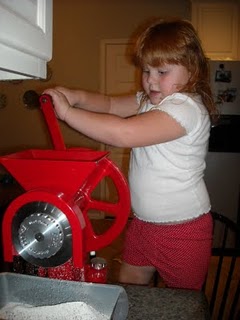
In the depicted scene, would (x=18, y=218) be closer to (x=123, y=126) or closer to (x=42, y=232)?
(x=42, y=232)

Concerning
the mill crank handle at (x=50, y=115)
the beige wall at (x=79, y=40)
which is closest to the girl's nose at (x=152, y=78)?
the mill crank handle at (x=50, y=115)

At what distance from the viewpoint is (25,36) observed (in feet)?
1.67

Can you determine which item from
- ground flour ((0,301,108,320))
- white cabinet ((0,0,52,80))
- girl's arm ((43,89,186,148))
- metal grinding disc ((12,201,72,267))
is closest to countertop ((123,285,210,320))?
ground flour ((0,301,108,320))

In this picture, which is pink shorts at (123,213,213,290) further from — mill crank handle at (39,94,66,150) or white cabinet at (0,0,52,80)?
white cabinet at (0,0,52,80)

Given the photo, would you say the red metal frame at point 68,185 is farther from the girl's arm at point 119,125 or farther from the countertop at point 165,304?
the countertop at point 165,304

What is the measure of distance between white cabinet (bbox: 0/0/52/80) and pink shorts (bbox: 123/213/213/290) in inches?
24.9

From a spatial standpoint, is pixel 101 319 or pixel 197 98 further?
pixel 197 98

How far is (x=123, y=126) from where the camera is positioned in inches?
32.2

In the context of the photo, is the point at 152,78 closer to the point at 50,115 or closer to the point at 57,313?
the point at 50,115

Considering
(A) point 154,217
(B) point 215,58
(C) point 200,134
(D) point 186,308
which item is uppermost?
(B) point 215,58

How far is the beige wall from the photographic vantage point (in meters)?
3.57

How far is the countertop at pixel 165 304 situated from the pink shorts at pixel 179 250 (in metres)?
0.24

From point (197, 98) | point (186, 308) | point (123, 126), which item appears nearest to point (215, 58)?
point (197, 98)

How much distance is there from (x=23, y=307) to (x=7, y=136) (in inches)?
140
